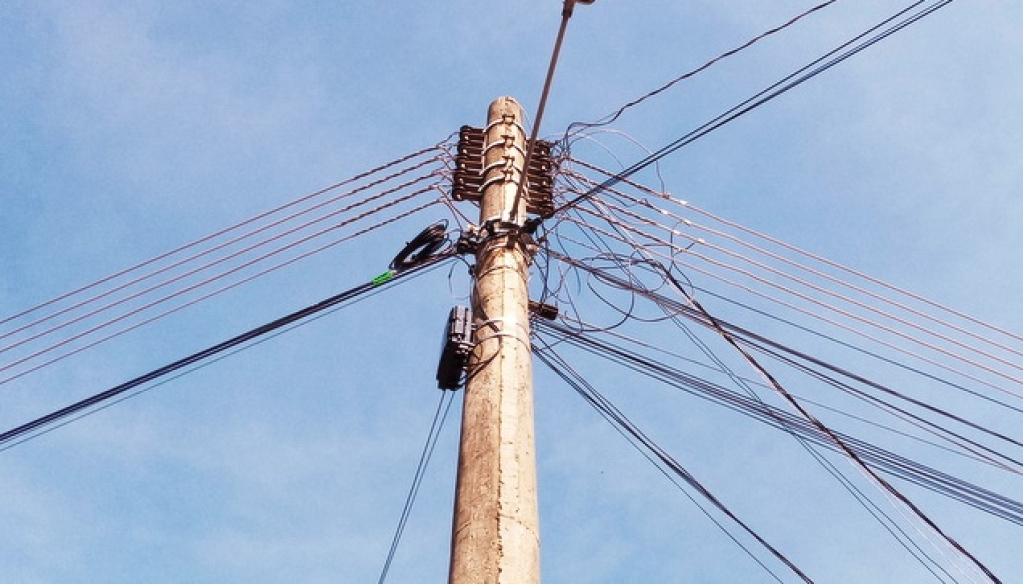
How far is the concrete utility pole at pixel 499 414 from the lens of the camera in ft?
14.2

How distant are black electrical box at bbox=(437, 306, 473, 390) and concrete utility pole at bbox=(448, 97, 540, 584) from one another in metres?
0.05

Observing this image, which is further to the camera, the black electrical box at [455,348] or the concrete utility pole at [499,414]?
Answer: the black electrical box at [455,348]

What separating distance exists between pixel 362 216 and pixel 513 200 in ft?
6.78

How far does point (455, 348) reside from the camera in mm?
5234

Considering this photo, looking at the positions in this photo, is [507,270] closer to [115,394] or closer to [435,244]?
[435,244]

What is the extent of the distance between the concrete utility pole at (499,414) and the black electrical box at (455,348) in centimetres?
5

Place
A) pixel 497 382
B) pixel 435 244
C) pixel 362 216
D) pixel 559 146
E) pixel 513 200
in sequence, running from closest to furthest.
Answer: pixel 497 382 → pixel 513 200 → pixel 435 244 → pixel 559 146 → pixel 362 216

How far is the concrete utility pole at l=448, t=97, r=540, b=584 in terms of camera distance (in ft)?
14.2

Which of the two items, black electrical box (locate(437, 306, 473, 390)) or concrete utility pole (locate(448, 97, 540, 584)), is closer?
concrete utility pole (locate(448, 97, 540, 584))

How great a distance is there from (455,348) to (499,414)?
51 cm

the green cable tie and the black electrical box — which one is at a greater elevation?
the green cable tie

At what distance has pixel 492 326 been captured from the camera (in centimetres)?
533

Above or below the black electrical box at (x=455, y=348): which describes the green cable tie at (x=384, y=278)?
above

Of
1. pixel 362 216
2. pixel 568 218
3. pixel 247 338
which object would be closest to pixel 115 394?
pixel 247 338
